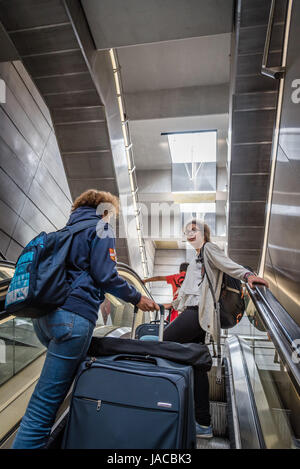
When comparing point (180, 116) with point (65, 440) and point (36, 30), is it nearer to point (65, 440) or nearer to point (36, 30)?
point (36, 30)

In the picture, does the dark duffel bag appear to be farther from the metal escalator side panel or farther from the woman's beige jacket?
the woman's beige jacket

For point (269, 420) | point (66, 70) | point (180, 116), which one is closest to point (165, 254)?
point (180, 116)

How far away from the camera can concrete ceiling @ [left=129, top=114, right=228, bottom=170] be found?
38.0 feet

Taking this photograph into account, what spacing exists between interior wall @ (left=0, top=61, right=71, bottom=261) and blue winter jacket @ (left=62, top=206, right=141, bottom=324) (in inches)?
203

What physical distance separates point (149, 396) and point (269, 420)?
1.21 meters

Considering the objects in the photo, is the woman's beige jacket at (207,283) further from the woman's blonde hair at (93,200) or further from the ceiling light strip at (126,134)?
the ceiling light strip at (126,134)

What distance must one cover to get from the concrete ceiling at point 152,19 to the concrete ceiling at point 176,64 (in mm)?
4142

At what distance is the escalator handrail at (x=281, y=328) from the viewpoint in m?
1.41

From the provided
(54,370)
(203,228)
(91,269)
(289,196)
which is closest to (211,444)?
(54,370)

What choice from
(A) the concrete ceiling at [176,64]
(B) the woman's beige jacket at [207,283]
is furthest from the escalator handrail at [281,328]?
(A) the concrete ceiling at [176,64]

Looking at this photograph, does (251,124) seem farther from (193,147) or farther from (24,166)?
(193,147)

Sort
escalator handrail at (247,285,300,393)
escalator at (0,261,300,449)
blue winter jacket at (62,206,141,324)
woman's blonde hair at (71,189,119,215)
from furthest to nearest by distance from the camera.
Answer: woman's blonde hair at (71,189,119,215)
escalator at (0,261,300,449)
blue winter jacket at (62,206,141,324)
escalator handrail at (247,285,300,393)

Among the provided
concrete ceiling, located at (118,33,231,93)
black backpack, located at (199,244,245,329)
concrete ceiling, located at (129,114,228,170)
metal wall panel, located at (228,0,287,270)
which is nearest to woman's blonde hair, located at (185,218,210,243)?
black backpack, located at (199,244,245,329)

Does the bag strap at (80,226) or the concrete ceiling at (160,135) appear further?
the concrete ceiling at (160,135)
